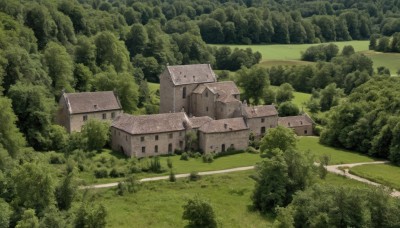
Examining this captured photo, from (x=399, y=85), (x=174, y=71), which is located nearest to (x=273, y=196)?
(x=174, y=71)

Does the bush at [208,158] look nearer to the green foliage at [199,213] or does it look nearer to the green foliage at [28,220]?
the green foliage at [199,213]

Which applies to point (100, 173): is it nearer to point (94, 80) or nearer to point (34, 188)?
point (34, 188)

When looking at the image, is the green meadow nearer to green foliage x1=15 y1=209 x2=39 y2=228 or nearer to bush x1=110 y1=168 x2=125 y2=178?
bush x1=110 y1=168 x2=125 y2=178

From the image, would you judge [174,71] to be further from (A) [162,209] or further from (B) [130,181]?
(A) [162,209]

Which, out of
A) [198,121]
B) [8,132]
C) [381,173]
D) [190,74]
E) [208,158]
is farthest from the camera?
[190,74]

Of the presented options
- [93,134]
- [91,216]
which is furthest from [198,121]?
[91,216]

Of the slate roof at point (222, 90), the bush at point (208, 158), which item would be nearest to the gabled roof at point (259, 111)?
the slate roof at point (222, 90)
